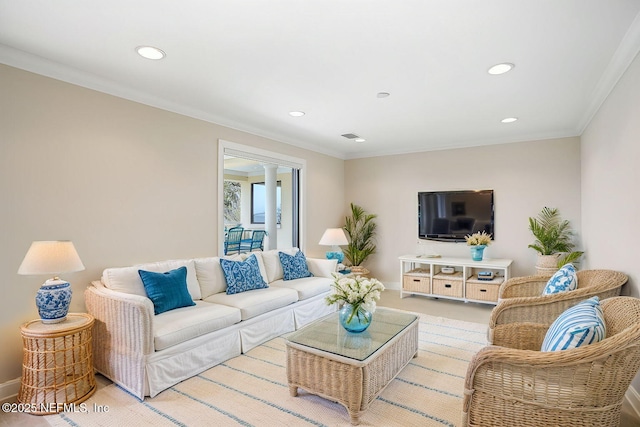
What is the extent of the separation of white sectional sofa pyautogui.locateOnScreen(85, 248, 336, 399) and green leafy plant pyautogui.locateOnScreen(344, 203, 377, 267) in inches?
88.1

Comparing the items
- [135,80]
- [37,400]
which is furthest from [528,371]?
[135,80]

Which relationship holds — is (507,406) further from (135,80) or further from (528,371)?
(135,80)

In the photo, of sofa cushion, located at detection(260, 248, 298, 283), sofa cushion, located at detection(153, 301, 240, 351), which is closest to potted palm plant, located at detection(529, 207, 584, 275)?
sofa cushion, located at detection(260, 248, 298, 283)

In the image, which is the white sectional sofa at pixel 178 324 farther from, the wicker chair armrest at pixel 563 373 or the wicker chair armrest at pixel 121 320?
the wicker chair armrest at pixel 563 373

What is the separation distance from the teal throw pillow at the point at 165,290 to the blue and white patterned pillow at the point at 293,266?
1431mm

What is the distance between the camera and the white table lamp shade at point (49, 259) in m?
2.27

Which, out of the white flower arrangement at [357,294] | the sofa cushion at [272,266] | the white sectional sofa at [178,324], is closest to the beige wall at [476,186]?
the sofa cushion at [272,266]

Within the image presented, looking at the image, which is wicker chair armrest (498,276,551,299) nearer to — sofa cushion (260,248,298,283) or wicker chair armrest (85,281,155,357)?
sofa cushion (260,248,298,283)

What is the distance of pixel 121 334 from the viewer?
253cm

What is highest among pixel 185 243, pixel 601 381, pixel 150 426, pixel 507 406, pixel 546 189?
pixel 546 189

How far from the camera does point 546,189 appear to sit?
4.82 metres

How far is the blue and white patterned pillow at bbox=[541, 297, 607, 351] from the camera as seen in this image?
1.56 m

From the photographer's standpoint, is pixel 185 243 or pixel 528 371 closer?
pixel 528 371

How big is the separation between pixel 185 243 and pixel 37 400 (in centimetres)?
174
